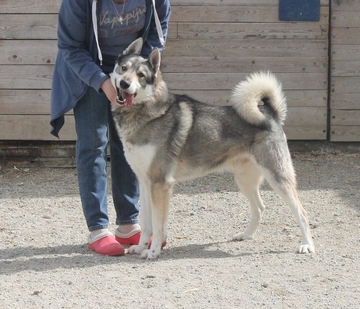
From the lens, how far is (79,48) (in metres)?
5.00

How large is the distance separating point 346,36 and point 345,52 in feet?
0.59

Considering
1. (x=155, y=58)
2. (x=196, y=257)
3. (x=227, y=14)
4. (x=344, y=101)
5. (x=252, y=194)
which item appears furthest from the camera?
(x=344, y=101)

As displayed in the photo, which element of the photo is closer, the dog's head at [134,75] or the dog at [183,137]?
the dog's head at [134,75]

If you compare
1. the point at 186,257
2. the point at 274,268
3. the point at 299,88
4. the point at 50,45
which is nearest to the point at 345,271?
the point at 274,268

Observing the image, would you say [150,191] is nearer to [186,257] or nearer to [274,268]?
[186,257]

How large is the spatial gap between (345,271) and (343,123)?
405 cm

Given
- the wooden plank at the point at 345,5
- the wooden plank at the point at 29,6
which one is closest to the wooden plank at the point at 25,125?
the wooden plank at the point at 29,6

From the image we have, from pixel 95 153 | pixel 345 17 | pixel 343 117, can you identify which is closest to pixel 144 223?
pixel 95 153

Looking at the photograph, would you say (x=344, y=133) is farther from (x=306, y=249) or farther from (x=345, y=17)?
(x=306, y=249)

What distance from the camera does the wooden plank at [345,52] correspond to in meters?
8.28

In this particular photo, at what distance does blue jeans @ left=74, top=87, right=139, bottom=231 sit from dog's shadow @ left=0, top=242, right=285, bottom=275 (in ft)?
0.85

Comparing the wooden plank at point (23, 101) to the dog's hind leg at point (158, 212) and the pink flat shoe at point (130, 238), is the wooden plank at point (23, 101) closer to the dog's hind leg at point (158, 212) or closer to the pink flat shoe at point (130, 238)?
the pink flat shoe at point (130, 238)

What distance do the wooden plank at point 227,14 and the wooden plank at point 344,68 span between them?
2.09 ft

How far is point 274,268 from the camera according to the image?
4.71m
